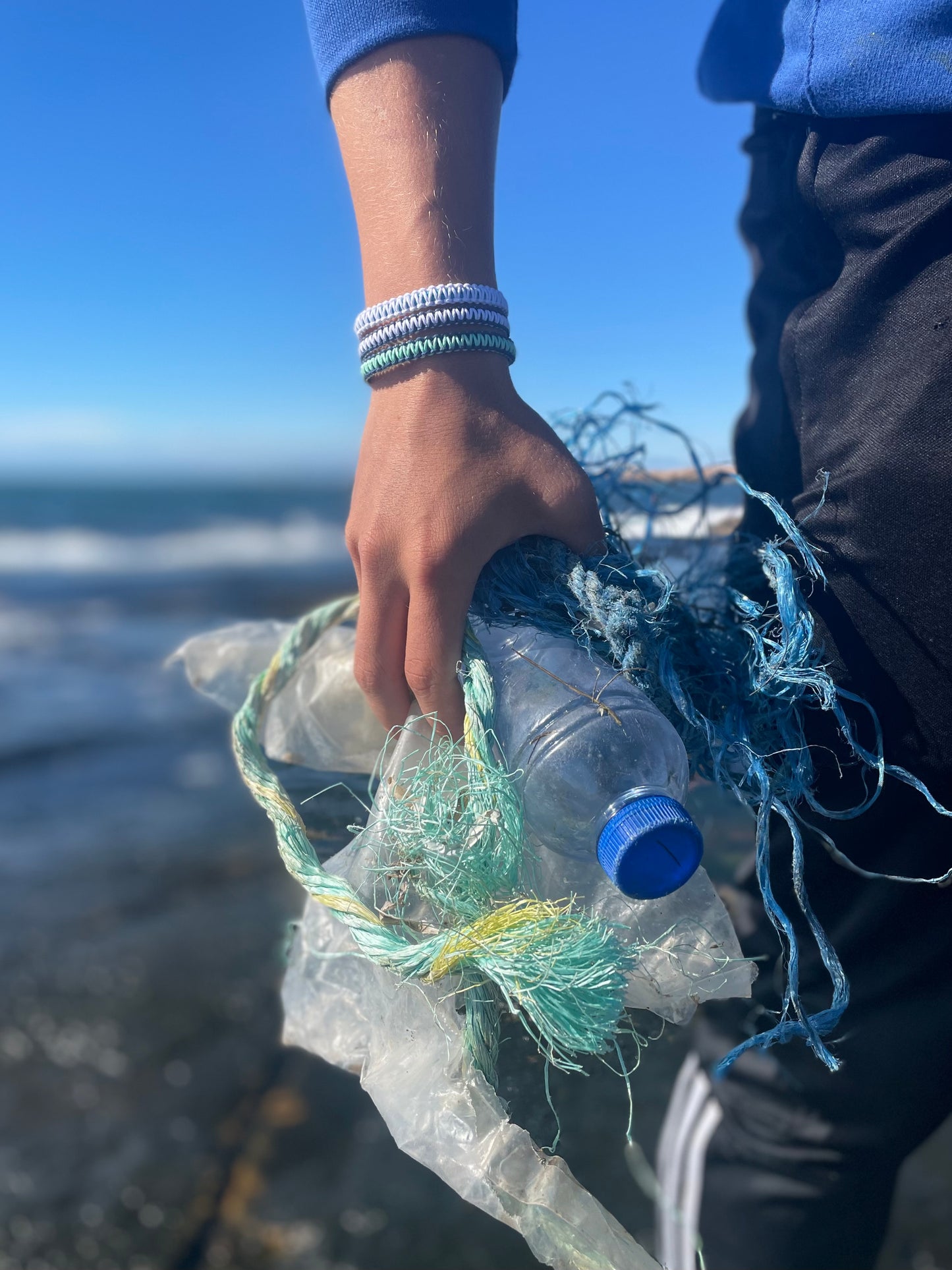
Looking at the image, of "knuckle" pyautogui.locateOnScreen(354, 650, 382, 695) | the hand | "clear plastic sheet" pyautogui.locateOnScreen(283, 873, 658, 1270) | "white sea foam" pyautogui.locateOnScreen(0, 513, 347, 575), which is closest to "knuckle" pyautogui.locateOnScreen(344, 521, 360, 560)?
the hand

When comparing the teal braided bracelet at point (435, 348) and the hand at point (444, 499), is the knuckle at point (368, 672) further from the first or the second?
the teal braided bracelet at point (435, 348)

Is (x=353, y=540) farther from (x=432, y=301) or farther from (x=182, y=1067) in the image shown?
(x=182, y=1067)

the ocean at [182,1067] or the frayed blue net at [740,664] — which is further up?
the frayed blue net at [740,664]

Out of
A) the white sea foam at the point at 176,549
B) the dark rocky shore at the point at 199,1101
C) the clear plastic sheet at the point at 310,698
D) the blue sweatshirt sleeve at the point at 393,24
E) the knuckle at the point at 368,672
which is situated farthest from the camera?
the white sea foam at the point at 176,549

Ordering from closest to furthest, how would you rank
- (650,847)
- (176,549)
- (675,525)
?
(650,847) < (675,525) < (176,549)

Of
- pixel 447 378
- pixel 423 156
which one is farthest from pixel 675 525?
pixel 423 156

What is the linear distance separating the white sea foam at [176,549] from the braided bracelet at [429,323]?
38.7ft

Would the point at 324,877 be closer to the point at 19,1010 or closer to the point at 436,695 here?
the point at 436,695

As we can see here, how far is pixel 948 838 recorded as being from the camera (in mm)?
1063

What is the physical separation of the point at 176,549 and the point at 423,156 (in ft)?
50.0

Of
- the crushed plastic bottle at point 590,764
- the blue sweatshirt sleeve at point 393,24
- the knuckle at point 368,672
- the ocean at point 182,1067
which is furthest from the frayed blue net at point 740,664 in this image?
the blue sweatshirt sleeve at point 393,24

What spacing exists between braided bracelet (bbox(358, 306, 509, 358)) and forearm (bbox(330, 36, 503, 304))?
0.05m

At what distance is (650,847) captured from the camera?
0.76 m

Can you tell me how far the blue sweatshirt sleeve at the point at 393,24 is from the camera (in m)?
0.86
